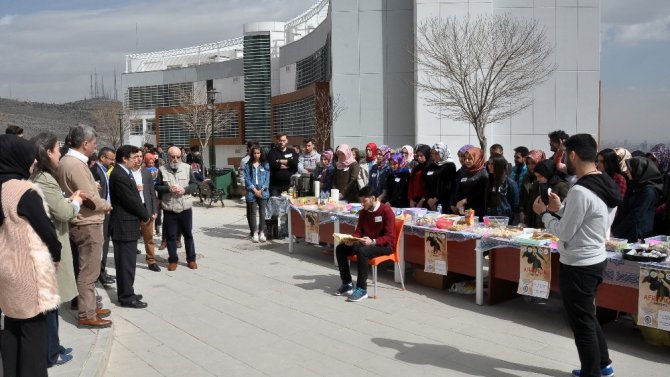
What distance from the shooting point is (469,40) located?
17.1 meters

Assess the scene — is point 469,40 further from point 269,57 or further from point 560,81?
point 269,57

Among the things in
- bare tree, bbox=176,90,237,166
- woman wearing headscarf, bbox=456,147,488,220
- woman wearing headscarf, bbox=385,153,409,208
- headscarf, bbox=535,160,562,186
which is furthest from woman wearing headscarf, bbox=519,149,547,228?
bare tree, bbox=176,90,237,166

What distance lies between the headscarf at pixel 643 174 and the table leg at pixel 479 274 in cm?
170

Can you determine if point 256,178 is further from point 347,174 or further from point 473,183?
point 473,183

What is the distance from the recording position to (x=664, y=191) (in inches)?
237

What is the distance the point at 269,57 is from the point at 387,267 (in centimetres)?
3032

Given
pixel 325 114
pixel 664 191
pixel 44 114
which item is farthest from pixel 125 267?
pixel 44 114

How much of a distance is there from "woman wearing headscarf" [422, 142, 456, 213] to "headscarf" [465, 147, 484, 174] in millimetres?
524

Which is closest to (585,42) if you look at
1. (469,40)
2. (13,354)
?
(469,40)

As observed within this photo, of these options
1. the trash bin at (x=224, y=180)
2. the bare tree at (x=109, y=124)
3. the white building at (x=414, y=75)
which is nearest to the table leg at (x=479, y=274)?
the trash bin at (x=224, y=180)

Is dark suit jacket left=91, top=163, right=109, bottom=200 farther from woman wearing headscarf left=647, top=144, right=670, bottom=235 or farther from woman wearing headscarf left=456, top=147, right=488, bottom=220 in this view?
woman wearing headscarf left=647, top=144, right=670, bottom=235

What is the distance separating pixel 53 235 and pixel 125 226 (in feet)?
9.23

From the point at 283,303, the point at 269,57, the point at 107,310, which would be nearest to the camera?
the point at 107,310

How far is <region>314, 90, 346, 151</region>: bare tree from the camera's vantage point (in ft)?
67.3
